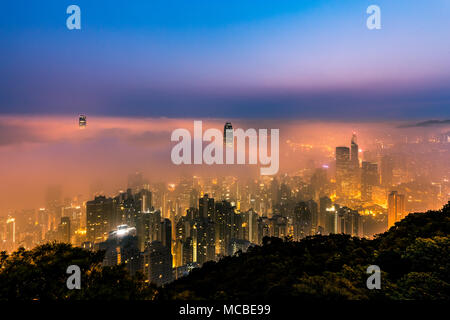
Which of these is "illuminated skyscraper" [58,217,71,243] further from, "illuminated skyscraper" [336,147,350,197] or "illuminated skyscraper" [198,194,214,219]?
"illuminated skyscraper" [336,147,350,197]

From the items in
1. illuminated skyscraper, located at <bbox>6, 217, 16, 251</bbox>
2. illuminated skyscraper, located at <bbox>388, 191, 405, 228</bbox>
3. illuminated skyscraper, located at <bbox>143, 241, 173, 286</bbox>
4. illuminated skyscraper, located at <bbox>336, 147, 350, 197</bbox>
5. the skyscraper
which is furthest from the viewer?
illuminated skyscraper, located at <bbox>336, 147, 350, 197</bbox>

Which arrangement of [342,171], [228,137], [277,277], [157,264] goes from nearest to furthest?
[277,277], [228,137], [157,264], [342,171]

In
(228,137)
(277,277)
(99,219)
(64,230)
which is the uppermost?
(228,137)

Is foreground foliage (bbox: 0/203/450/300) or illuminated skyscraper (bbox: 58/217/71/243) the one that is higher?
foreground foliage (bbox: 0/203/450/300)

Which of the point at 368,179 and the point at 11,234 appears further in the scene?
the point at 368,179

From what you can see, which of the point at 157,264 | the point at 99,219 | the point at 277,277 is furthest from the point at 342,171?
the point at 277,277

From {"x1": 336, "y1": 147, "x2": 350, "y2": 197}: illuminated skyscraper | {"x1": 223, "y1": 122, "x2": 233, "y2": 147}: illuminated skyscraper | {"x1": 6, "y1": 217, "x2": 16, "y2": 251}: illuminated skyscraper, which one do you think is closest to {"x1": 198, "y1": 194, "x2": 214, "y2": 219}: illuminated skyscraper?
{"x1": 223, "y1": 122, "x2": 233, "y2": 147}: illuminated skyscraper

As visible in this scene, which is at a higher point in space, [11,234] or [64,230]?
[64,230]

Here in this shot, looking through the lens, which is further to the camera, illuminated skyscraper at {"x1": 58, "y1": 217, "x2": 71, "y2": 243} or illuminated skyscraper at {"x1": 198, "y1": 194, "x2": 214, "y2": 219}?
illuminated skyscraper at {"x1": 198, "y1": 194, "x2": 214, "y2": 219}

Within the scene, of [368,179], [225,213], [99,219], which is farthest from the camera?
[368,179]

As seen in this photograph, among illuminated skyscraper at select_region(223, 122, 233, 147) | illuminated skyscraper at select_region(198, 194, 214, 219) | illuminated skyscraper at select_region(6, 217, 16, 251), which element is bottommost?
illuminated skyscraper at select_region(6, 217, 16, 251)

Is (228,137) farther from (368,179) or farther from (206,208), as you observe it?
(368,179)
